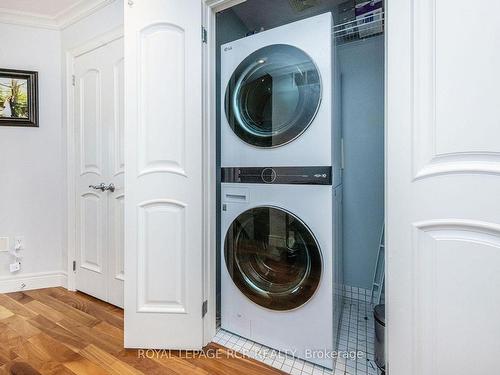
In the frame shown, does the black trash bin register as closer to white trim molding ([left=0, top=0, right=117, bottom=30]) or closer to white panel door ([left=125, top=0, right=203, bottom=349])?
white panel door ([left=125, top=0, right=203, bottom=349])

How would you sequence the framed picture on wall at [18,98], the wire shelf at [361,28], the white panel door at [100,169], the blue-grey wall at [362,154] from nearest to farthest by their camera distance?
the wire shelf at [361,28], the blue-grey wall at [362,154], the white panel door at [100,169], the framed picture on wall at [18,98]

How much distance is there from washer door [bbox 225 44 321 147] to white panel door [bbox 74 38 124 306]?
3.41ft

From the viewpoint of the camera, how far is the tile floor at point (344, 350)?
1.37m

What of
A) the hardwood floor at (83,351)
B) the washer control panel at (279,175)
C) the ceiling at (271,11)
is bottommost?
the hardwood floor at (83,351)

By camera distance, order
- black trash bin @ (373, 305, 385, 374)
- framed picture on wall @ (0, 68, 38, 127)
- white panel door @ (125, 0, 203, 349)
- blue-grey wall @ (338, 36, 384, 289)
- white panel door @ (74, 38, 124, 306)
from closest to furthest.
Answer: black trash bin @ (373, 305, 385, 374)
white panel door @ (125, 0, 203, 349)
blue-grey wall @ (338, 36, 384, 289)
white panel door @ (74, 38, 124, 306)
framed picture on wall @ (0, 68, 38, 127)

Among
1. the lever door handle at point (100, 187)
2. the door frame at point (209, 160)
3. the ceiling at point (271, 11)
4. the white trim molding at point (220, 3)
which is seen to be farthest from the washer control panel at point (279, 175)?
the ceiling at point (271, 11)

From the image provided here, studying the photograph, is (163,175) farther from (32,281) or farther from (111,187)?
(32,281)

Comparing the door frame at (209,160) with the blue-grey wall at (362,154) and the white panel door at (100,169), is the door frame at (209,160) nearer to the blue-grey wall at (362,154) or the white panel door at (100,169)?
the white panel door at (100,169)

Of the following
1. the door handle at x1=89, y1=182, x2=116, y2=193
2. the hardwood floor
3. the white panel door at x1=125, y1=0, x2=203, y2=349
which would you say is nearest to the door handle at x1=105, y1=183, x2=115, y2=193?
the door handle at x1=89, y1=182, x2=116, y2=193

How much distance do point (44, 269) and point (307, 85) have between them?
2707 mm

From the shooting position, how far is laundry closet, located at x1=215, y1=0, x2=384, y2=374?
1317 mm

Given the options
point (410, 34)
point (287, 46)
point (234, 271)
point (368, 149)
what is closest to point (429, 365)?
point (234, 271)

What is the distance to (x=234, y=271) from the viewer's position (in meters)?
1.58

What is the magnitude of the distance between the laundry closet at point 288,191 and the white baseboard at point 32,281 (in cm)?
167
